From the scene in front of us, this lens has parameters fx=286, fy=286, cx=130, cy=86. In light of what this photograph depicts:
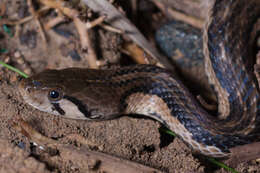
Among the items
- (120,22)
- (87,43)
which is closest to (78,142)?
(87,43)

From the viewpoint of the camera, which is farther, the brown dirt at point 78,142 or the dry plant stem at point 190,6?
the dry plant stem at point 190,6

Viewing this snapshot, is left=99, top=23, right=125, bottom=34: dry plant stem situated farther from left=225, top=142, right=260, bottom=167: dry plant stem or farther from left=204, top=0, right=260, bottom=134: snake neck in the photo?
left=225, top=142, right=260, bottom=167: dry plant stem

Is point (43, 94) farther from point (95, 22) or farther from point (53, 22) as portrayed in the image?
point (53, 22)

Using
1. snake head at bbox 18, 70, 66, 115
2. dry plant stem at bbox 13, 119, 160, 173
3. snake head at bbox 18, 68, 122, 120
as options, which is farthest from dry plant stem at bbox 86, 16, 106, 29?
dry plant stem at bbox 13, 119, 160, 173

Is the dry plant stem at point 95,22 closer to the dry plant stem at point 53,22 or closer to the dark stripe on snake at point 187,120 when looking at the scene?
the dry plant stem at point 53,22

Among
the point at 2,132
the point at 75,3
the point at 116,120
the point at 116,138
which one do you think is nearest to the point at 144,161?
the point at 116,138

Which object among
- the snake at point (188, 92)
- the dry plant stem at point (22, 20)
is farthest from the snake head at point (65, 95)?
the dry plant stem at point (22, 20)
